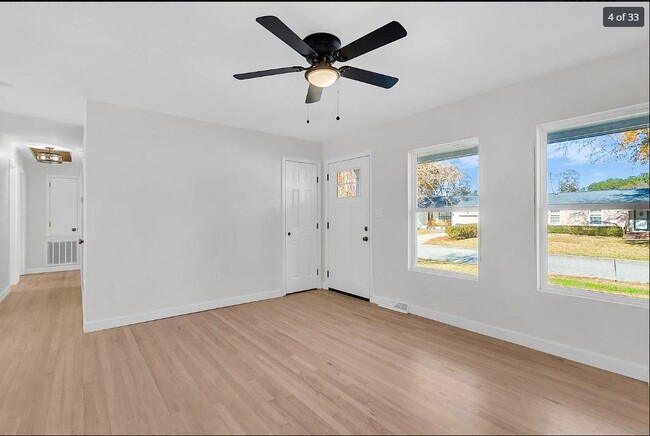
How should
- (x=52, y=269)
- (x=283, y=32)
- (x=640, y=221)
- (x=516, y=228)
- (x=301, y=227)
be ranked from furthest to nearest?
(x=52, y=269)
(x=301, y=227)
(x=516, y=228)
(x=640, y=221)
(x=283, y=32)

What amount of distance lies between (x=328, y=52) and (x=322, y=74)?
0.47 ft

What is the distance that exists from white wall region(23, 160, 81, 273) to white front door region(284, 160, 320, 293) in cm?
559

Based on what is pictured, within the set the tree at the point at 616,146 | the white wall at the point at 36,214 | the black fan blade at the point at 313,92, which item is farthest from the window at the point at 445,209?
the white wall at the point at 36,214

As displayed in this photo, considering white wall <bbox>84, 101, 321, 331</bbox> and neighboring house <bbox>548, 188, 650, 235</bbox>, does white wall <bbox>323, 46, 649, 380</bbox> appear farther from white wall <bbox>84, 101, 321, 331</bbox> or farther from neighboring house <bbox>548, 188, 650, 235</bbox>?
white wall <bbox>84, 101, 321, 331</bbox>

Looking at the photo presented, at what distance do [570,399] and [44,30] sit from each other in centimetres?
429

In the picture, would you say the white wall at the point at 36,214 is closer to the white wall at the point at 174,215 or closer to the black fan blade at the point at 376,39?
the white wall at the point at 174,215

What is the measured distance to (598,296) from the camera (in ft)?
8.12

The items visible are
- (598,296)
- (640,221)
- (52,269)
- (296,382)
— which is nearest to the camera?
(296,382)

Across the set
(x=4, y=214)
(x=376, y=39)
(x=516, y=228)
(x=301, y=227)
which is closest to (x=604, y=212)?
(x=516, y=228)

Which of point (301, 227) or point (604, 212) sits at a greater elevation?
point (604, 212)

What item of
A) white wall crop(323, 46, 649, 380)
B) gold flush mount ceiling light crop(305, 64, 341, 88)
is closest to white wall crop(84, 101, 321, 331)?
white wall crop(323, 46, 649, 380)

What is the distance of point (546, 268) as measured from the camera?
2793mm

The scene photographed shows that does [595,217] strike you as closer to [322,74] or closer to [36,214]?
[322,74]

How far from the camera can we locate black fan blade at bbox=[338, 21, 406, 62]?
5.51 feet
